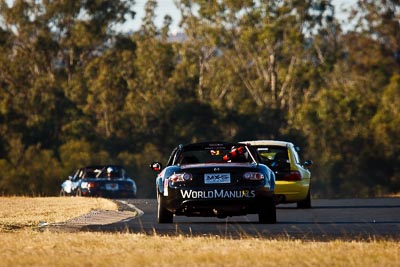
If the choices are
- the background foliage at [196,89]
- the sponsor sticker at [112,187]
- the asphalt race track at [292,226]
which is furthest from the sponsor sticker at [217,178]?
the background foliage at [196,89]

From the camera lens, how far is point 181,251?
540 inches

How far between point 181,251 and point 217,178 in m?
6.38

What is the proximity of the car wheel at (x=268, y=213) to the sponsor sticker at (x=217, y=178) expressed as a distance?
2.44 ft

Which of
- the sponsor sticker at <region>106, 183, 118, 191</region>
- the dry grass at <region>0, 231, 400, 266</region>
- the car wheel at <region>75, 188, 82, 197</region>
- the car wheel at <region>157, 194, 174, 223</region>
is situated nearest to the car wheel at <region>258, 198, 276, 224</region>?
the car wheel at <region>157, 194, 174, 223</region>

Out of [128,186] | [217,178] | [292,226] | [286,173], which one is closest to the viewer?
[292,226]

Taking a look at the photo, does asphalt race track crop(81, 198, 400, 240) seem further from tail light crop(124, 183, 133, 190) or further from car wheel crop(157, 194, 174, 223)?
tail light crop(124, 183, 133, 190)

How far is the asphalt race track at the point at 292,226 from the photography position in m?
17.3

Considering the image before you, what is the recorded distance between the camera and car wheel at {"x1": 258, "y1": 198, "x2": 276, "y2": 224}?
2025cm

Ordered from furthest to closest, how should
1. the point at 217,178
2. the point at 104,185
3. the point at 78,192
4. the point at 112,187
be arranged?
the point at 78,192 → the point at 112,187 → the point at 104,185 → the point at 217,178

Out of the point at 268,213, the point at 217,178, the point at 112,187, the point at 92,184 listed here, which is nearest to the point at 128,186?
the point at 112,187

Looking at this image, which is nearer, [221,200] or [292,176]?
[221,200]

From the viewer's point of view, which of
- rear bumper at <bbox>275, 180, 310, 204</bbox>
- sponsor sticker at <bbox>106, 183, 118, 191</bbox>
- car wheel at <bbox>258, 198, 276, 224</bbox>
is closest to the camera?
car wheel at <bbox>258, 198, 276, 224</bbox>

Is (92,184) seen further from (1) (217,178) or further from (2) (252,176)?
(2) (252,176)

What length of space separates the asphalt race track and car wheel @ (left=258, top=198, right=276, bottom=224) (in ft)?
0.50
